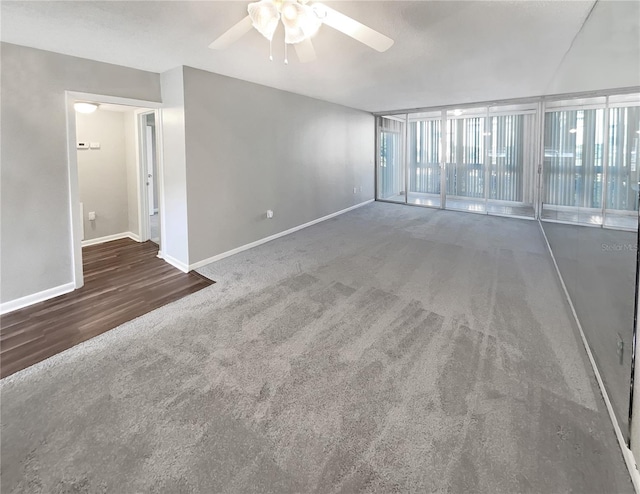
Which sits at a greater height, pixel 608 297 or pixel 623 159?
pixel 623 159

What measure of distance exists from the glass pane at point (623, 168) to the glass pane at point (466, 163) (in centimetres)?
559

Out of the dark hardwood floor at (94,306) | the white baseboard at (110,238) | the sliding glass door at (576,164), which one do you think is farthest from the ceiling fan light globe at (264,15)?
the white baseboard at (110,238)

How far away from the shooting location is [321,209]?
6.58 m

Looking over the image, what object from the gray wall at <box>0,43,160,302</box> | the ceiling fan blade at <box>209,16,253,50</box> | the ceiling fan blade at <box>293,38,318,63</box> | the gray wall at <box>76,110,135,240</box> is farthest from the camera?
the gray wall at <box>76,110,135,240</box>

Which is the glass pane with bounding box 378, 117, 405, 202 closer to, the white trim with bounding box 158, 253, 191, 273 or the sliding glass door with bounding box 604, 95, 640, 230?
the white trim with bounding box 158, 253, 191, 273

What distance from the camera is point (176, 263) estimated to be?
427cm

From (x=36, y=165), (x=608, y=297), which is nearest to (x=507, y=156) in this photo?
(x=608, y=297)

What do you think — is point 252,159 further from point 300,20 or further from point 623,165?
point 623,165

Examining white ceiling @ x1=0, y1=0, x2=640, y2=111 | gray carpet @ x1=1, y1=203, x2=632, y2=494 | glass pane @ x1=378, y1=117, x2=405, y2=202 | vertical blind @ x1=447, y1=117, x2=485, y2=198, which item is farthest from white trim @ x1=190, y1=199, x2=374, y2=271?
vertical blind @ x1=447, y1=117, x2=485, y2=198

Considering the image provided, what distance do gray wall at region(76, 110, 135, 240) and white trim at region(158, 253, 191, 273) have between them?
1639 millimetres

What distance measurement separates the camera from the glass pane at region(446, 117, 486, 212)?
25.0ft

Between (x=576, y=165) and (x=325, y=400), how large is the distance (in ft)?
10.4

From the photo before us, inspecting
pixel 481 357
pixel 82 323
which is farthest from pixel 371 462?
pixel 82 323

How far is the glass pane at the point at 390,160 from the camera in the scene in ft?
28.6
